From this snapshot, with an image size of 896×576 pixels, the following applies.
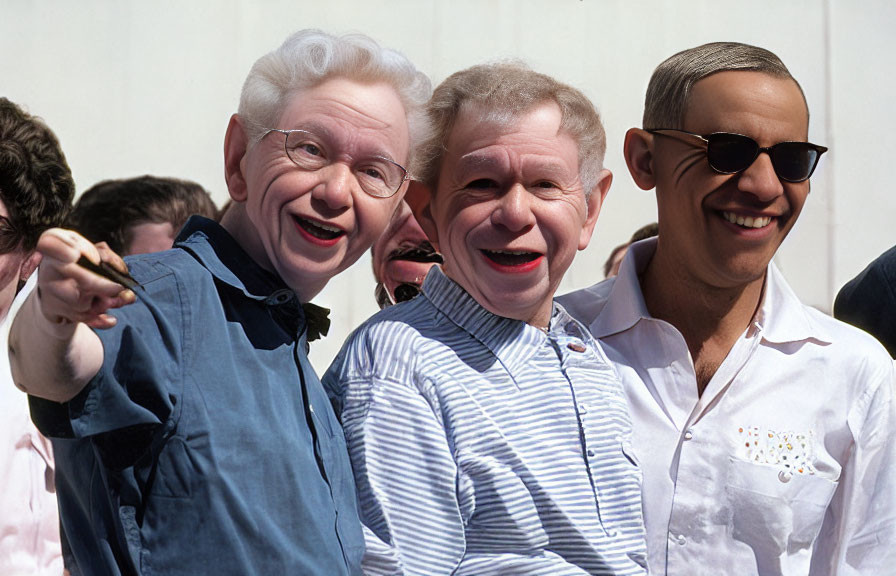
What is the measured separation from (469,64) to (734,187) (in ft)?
10.9

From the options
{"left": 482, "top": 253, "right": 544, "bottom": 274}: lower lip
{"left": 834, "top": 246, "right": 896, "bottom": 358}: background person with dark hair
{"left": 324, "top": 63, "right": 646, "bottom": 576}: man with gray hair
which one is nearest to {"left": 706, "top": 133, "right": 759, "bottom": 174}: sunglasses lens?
{"left": 324, "top": 63, "right": 646, "bottom": 576}: man with gray hair

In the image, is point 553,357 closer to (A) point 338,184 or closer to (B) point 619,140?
(A) point 338,184

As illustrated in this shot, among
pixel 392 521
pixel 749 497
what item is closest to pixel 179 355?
pixel 392 521

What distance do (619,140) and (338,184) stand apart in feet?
13.4

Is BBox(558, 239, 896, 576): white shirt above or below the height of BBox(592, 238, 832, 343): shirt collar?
below

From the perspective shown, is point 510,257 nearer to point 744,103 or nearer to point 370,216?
point 370,216

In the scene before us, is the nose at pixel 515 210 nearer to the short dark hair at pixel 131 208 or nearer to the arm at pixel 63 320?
the arm at pixel 63 320

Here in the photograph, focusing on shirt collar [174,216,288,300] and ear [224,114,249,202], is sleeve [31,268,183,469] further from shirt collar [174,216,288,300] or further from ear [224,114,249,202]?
ear [224,114,249,202]

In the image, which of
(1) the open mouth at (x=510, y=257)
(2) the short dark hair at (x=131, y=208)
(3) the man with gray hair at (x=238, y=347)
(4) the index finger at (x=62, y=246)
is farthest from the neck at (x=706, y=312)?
(2) the short dark hair at (x=131, y=208)

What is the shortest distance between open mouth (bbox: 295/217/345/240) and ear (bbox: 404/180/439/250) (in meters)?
0.32

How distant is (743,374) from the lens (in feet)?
7.40

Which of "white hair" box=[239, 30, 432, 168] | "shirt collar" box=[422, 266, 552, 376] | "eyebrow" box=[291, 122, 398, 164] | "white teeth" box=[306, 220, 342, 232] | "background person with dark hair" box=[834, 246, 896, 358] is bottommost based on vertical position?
"background person with dark hair" box=[834, 246, 896, 358]

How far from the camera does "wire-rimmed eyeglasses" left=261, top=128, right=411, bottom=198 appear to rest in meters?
1.82

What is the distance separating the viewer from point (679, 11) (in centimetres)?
580
